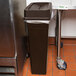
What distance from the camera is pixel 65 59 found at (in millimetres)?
1953

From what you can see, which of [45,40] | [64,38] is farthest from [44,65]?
[64,38]

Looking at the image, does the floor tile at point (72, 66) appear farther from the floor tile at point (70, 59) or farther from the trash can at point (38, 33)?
the trash can at point (38, 33)

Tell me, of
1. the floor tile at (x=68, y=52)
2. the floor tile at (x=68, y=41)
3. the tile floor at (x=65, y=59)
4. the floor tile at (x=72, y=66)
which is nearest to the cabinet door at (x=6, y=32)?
the tile floor at (x=65, y=59)

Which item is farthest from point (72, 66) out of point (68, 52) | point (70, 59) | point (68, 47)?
point (68, 47)

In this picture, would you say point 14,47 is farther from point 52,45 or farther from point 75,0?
point 52,45

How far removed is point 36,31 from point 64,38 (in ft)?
3.24

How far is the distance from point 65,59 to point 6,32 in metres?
1.00

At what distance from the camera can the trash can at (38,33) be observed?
4.52ft

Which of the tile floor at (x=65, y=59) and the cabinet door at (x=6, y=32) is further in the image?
the tile floor at (x=65, y=59)

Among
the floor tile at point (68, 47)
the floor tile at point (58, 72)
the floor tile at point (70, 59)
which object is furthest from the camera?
the floor tile at point (68, 47)

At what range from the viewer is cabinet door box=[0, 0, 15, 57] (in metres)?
1.15

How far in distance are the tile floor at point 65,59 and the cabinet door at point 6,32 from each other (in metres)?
0.51

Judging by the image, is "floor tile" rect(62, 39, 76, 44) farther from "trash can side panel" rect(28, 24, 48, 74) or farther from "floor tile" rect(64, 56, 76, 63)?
"trash can side panel" rect(28, 24, 48, 74)

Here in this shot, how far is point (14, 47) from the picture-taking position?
1.31m
